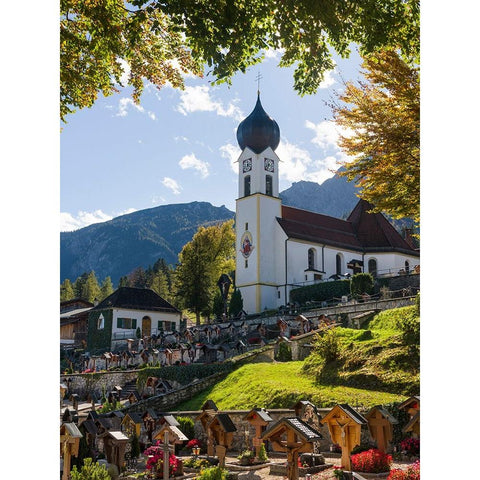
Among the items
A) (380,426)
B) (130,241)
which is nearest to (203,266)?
(380,426)

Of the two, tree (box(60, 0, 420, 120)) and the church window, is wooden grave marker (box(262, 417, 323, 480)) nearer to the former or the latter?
tree (box(60, 0, 420, 120))

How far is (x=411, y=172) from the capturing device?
32.2ft

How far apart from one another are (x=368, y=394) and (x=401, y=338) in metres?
1.99

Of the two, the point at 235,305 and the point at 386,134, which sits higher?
the point at 386,134

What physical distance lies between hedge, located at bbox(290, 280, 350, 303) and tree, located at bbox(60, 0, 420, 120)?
946 inches

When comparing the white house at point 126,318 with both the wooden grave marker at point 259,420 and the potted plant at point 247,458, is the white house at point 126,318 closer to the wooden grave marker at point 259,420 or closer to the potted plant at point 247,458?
the potted plant at point 247,458

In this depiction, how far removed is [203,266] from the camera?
38438mm

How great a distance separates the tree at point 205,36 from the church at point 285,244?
25917 millimetres

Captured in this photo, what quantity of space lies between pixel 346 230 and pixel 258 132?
12.6 meters

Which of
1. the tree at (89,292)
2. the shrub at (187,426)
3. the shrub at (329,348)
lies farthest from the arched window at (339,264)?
the shrub at (187,426)

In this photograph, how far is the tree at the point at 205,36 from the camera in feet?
25.5

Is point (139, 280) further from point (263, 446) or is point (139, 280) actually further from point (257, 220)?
point (263, 446)
